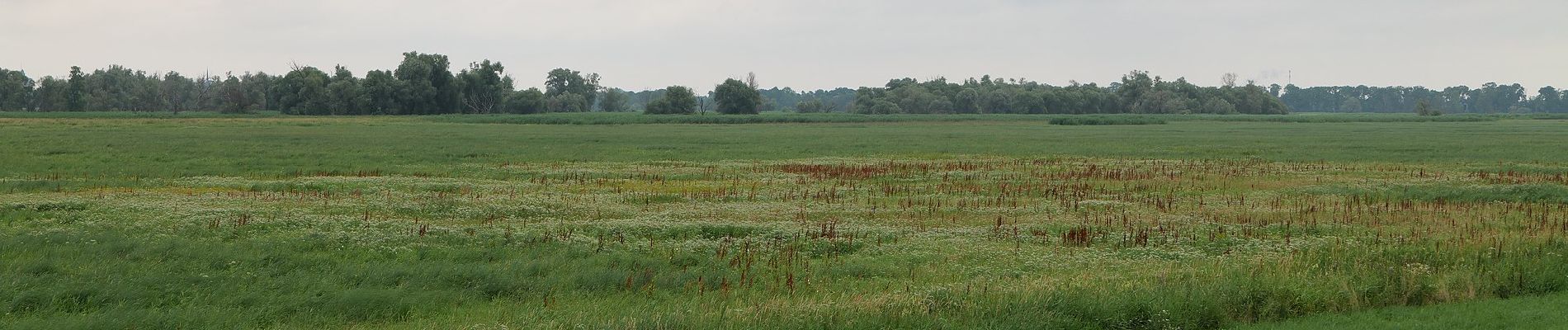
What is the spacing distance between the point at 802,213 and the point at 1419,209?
45.4 feet

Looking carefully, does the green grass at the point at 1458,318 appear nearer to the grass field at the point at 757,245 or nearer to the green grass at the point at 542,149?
the grass field at the point at 757,245

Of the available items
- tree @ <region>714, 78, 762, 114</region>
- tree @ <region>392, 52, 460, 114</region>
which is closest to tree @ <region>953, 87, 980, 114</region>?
tree @ <region>714, 78, 762, 114</region>

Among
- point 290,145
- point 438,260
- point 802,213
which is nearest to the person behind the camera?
point 438,260

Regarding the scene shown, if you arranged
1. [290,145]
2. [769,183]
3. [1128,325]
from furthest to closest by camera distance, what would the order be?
1. [290,145]
2. [769,183]
3. [1128,325]

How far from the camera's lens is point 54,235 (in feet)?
57.1

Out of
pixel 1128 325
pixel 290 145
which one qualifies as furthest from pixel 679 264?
pixel 290 145

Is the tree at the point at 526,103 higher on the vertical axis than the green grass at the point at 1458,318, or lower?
higher

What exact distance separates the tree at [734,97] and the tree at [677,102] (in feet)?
16.1

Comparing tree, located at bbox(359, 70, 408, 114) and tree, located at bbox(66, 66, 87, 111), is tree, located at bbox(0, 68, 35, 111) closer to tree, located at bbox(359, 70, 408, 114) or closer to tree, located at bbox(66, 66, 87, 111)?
tree, located at bbox(66, 66, 87, 111)

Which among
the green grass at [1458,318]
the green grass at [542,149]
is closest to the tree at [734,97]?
the green grass at [542,149]

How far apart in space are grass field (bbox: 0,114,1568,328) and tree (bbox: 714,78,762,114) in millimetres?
127779

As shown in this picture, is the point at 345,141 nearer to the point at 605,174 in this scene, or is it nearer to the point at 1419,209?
the point at 605,174

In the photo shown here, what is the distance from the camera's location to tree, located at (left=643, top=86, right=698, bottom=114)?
163 meters

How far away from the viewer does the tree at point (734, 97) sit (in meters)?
168
